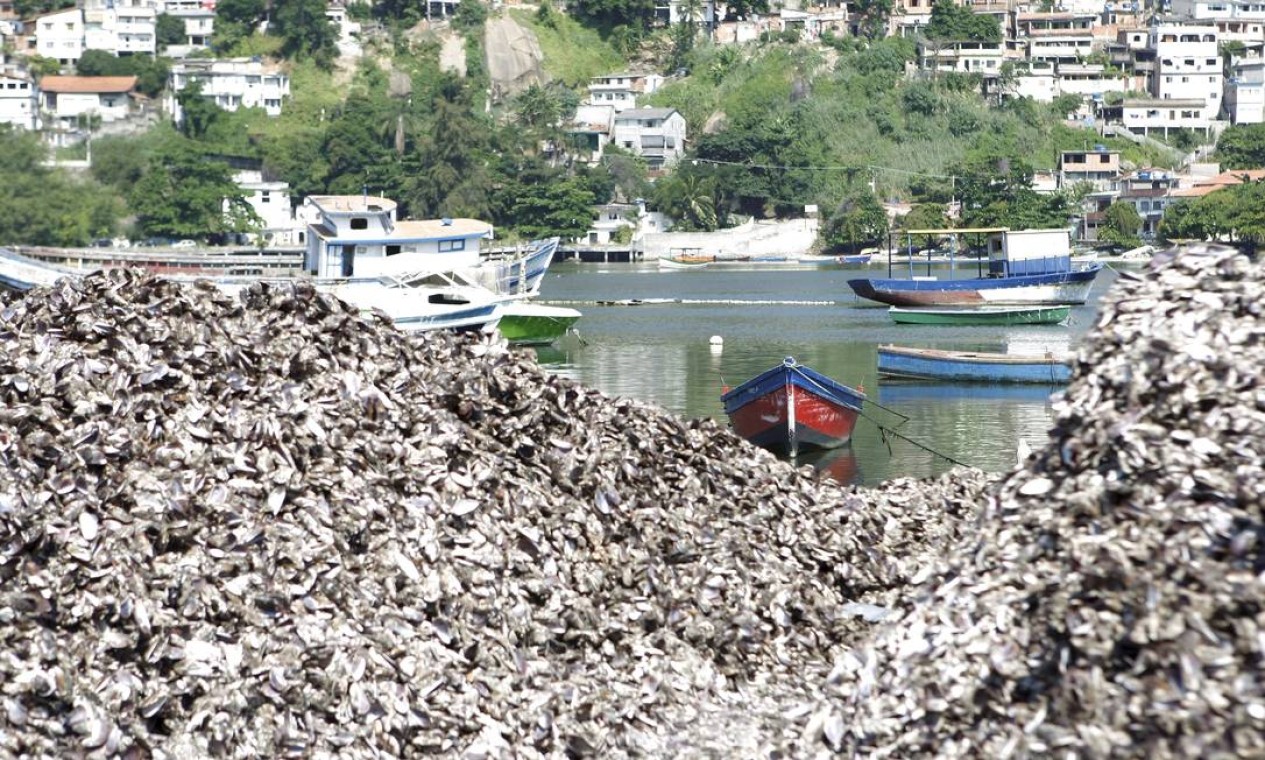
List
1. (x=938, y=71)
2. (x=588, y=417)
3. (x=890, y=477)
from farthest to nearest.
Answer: (x=938, y=71) → (x=890, y=477) → (x=588, y=417)

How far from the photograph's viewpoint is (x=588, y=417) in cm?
1569

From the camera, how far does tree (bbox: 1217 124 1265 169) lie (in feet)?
477

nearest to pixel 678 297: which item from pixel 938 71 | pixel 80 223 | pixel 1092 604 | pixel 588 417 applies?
pixel 80 223

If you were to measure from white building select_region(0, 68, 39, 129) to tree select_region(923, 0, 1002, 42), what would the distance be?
7873 centimetres

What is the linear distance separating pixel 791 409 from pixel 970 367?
12.2 m

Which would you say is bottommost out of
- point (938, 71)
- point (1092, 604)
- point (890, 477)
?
point (890, 477)

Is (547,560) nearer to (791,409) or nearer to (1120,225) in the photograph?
(791,409)

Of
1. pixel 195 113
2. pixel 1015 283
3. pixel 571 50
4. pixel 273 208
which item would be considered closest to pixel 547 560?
pixel 1015 283

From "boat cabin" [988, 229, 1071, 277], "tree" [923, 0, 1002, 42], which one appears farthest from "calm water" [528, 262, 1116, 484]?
"tree" [923, 0, 1002, 42]

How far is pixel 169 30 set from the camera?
167m

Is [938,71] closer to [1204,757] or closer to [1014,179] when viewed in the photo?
[1014,179]

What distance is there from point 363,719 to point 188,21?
165m

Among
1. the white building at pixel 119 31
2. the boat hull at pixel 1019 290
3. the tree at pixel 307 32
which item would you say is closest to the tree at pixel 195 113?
the tree at pixel 307 32

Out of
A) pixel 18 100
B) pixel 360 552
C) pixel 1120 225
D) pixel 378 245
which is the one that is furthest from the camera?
pixel 18 100
